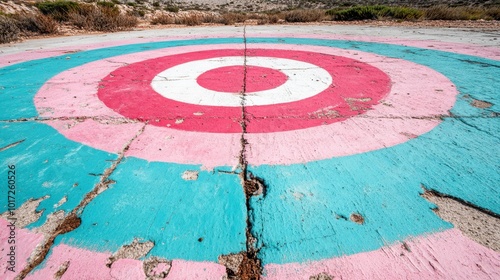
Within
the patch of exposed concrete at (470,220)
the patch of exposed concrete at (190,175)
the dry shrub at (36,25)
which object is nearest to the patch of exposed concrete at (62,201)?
the patch of exposed concrete at (190,175)

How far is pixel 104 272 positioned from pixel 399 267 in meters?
1.38

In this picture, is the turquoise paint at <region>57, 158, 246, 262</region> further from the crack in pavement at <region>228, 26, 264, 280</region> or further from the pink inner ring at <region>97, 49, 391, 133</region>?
the pink inner ring at <region>97, 49, 391, 133</region>

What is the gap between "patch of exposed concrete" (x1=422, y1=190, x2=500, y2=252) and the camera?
1332 millimetres

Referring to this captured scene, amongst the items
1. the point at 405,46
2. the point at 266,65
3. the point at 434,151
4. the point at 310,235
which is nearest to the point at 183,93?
the point at 266,65

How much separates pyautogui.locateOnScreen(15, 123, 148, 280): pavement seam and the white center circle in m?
1.41

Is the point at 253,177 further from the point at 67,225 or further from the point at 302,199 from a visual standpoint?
the point at 67,225

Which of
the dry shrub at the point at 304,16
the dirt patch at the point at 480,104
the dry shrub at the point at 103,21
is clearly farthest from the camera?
the dry shrub at the point at 304,16

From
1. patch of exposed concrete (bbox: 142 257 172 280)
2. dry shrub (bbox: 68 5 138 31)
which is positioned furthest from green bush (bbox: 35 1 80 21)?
patch of exposed concrete (bbox: 142 257 172 280)

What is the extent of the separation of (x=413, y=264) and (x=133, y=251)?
1.37m

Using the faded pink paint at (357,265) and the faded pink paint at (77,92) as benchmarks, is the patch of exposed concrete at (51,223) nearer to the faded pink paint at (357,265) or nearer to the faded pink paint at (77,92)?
the faded pink paint at (357,265)

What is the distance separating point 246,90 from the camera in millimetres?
3338

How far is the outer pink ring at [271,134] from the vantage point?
2.08 metres

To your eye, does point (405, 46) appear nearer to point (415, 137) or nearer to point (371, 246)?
point (415, 137)

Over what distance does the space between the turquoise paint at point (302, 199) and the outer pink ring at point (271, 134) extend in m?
0.12
